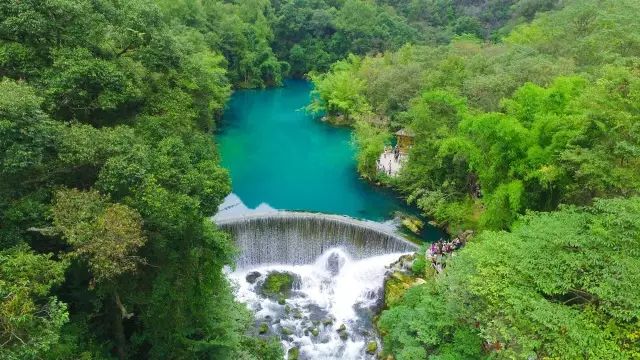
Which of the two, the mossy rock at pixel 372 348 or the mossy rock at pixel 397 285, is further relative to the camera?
the mossy rock at pixel 397 285

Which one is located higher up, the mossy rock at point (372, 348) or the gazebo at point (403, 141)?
the gazebo at point (403, 141)

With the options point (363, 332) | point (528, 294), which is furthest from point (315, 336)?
point (528, 294)

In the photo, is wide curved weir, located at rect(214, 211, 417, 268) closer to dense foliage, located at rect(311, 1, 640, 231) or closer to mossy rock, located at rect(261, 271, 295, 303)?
mossy rock, located at rect(261, 271, 295, 303)

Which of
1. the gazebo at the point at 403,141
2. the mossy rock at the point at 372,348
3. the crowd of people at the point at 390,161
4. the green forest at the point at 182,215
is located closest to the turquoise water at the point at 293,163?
the crowd of people at the point at 390,161

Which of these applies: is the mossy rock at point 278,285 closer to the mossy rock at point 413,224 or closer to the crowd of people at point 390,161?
the mossy rock at point 413,224

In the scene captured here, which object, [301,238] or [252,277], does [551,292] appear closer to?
[252,277]


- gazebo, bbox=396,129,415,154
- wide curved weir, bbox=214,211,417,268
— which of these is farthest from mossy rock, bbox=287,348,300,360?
gazebo, bbox=396,129,415,154
